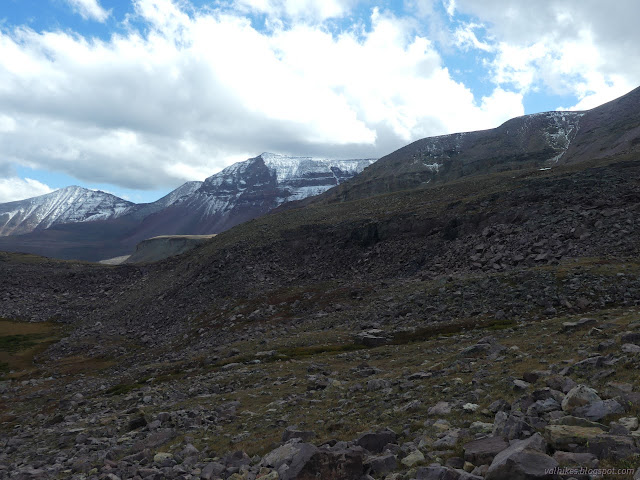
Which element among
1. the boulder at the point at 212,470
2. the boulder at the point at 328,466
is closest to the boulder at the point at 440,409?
the boulder at the point at 328,466

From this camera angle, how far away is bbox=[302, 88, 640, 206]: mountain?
139 m

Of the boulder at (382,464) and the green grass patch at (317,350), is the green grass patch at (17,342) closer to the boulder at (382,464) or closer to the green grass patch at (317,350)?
the green grass patch at (317,350)

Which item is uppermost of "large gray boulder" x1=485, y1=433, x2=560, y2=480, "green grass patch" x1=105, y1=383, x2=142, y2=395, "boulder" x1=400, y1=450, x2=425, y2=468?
"large gray boulder" x1=485, y1=433, x2=560, y2=480

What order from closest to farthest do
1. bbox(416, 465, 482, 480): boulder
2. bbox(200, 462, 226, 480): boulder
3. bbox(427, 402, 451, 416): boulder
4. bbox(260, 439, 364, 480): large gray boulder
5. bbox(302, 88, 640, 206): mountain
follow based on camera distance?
1. bbox(416, 465, 482, 480): boulder
2. bbox(260, 439, 364, 480): large gray boulder
3. bbox(200, 462, 226, 480): boulder
4. bbox(427, 402, 451, 416): boulder
5. bbox(302, 88, 640, 206): mountain

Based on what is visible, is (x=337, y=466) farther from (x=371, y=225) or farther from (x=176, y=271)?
(x=176, y=271)

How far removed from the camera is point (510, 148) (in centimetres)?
16400

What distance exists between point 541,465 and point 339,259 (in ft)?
185

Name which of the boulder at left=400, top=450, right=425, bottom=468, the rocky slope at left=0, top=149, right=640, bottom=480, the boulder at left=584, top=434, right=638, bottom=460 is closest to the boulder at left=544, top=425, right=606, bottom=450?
the rocky slope at left=0, top=149, right=640, bottom=480

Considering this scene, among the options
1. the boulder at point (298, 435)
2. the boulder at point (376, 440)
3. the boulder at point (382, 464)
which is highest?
the boulder at point (382, 464)

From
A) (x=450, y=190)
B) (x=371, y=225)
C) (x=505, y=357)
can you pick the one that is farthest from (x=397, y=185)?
(x=505, y=357)

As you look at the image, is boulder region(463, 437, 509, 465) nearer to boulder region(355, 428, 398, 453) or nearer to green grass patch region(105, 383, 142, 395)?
boulder region(355, 428, 398, 453)

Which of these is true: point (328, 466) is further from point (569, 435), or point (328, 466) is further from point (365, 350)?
point (365, 350)

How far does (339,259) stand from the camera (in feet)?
212

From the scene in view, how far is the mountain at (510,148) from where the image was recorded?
455ft
